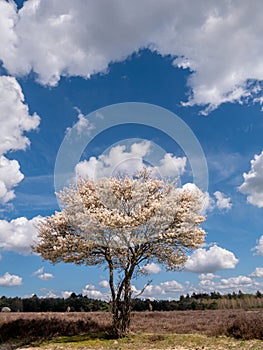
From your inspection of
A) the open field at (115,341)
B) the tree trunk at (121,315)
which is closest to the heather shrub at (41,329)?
the open field at (115,341)

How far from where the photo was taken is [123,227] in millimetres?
18281

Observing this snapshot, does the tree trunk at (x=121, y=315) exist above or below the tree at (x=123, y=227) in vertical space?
below

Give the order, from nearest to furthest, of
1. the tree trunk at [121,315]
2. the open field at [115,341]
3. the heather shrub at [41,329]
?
the open field at [115,341]
the tree trunk at [121,315]
the heather shrub at [41,329]

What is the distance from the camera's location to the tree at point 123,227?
1858 centimetres

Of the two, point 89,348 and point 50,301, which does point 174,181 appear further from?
point 50,301

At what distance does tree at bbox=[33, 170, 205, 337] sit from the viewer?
18578mm

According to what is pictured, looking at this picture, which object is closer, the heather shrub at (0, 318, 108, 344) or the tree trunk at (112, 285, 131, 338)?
the tree trunk at (112, 285, 131, 338)

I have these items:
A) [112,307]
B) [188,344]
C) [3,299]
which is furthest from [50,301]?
[188,344]

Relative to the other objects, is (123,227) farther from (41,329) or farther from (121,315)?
(41,329)

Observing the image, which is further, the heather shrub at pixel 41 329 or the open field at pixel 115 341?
the heather shrub at pixel 41 329

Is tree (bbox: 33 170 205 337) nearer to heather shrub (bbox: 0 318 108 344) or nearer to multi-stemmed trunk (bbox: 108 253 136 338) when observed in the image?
multi-stemmed trunk (bbox: 108 253 136 338)

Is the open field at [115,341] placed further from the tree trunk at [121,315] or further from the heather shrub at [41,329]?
the tree trunk at [121,315]

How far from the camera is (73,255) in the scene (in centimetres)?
1955

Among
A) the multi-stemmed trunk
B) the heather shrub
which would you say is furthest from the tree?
the heather shrub
